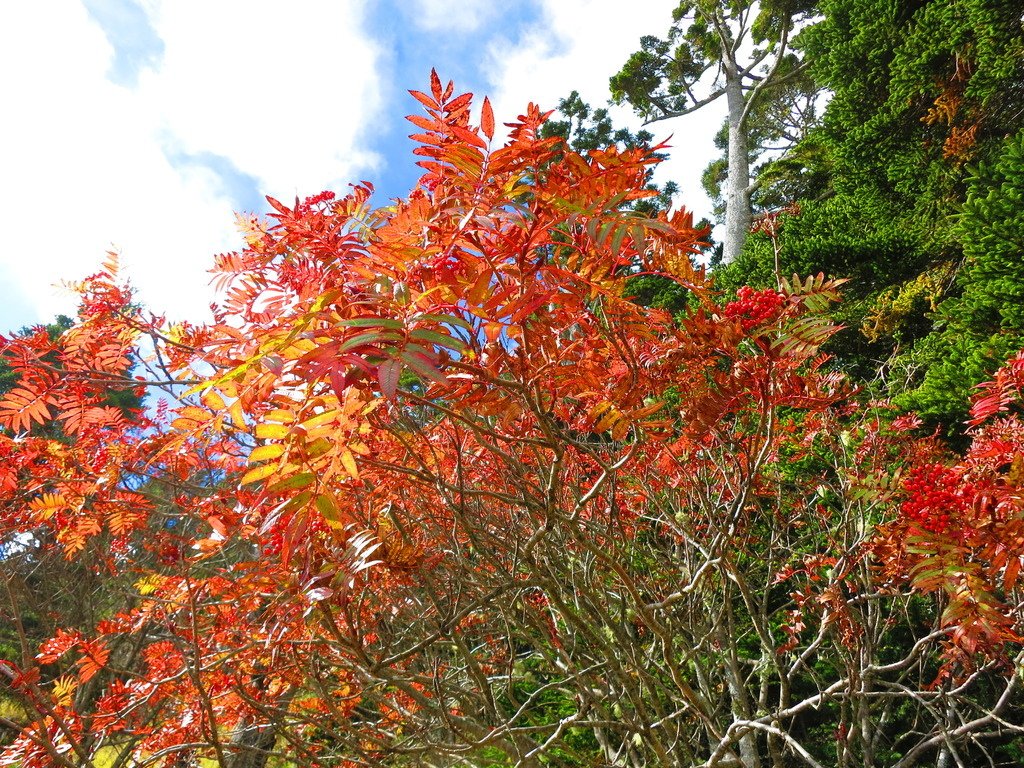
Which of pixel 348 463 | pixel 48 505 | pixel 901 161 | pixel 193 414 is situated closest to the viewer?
pixel 348 463

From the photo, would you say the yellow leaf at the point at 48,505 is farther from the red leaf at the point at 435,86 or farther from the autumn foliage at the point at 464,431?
the red leaf at the point at 435,86

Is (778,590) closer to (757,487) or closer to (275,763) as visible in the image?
(757,487)

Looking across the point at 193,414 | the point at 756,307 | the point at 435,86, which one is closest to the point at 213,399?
the point at 193,414

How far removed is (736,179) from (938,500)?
11759mm

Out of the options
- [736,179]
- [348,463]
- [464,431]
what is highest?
[736,179]

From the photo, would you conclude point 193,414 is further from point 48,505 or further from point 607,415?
point 48,505

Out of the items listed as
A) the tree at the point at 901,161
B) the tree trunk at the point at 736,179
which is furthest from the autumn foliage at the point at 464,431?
the tree trunk at the point at 736,179

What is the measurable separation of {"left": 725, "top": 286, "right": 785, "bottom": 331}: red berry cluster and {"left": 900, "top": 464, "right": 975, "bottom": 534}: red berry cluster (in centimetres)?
103

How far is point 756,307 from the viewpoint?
79.7 inches

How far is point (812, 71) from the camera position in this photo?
7984 mm

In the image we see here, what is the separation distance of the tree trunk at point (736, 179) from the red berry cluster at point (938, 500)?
395 inches

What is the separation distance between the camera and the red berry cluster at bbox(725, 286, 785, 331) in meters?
2.02

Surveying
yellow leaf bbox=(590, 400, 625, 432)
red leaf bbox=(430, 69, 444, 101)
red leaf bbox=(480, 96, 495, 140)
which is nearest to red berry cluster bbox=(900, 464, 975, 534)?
yellow leaf bbox=(590, 400, 625, 432)

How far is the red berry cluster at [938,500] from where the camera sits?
7.24ft
